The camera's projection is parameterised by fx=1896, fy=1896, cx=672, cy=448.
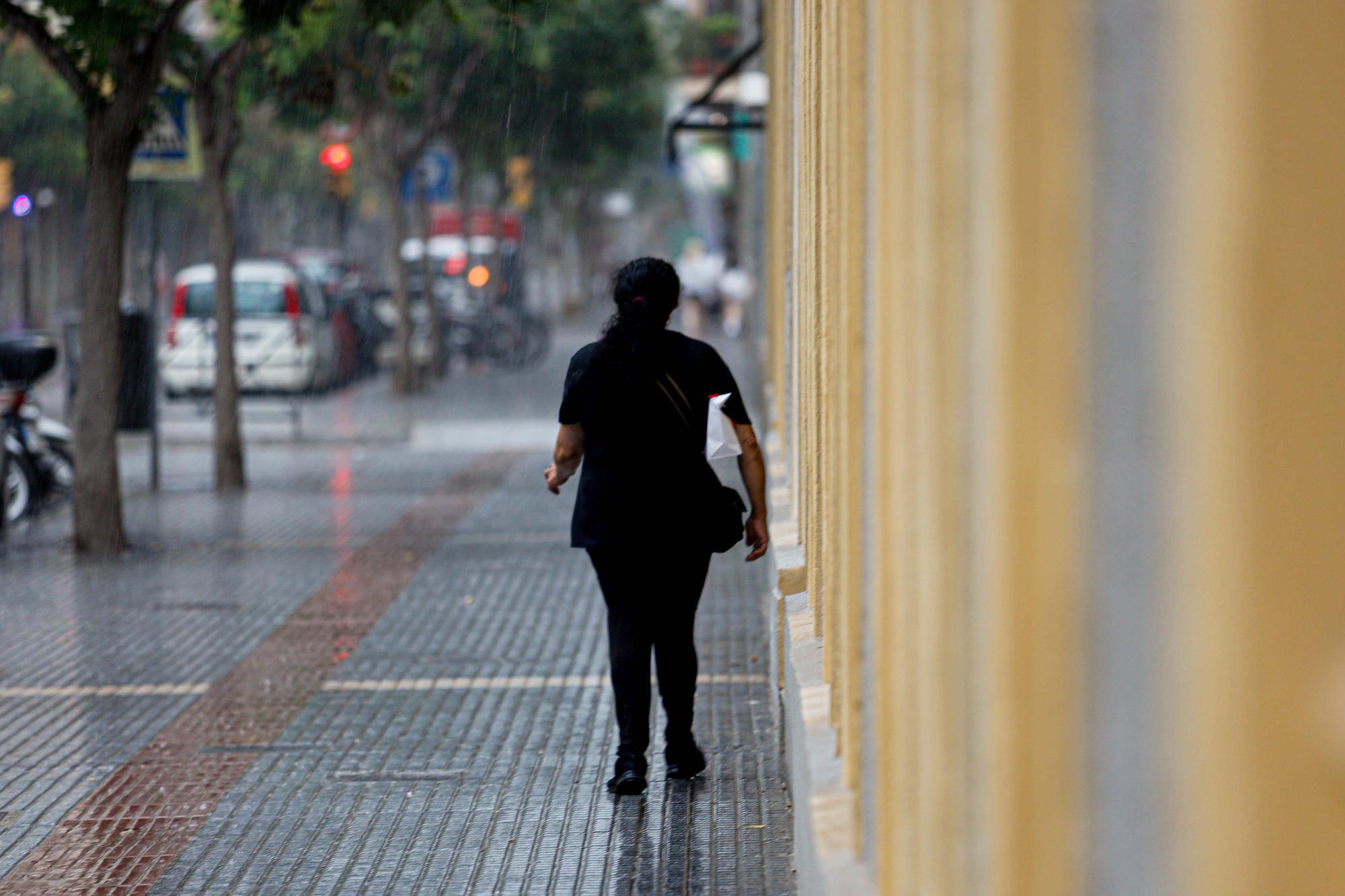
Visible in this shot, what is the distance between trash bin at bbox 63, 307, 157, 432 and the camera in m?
16.0

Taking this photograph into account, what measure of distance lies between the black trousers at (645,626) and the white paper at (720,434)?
37 cm


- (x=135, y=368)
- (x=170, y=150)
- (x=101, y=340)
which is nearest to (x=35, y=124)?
(x=135, y=368)

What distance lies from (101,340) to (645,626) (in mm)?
6870

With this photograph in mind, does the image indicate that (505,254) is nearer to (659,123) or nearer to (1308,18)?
(659,123)

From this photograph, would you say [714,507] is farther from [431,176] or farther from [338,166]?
[431,176]

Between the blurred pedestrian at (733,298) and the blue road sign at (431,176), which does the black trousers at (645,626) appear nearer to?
the blue road sign at (431,176)

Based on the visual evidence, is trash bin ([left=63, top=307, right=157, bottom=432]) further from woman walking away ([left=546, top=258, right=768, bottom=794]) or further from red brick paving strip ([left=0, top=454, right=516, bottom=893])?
woman walking away ([left=546, top=258, right=768, bottom=794])

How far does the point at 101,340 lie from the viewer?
11.9 m

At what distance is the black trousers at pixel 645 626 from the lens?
6.02 metres

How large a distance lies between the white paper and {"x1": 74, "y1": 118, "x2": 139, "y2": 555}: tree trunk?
688 centimetres

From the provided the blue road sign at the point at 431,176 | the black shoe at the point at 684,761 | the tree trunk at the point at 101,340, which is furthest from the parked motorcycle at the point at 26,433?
the blue road sign at the point at 431,176

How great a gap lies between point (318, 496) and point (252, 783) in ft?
29.7

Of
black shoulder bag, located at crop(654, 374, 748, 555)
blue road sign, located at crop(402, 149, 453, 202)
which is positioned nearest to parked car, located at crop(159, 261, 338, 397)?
blue road sign, located at crop(402, 149, 453, 202)

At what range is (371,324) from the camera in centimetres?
3238
